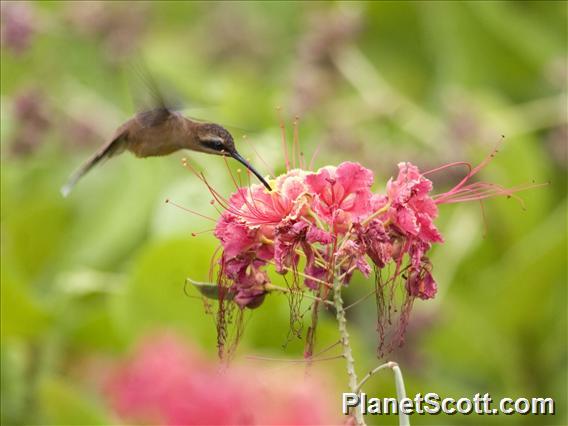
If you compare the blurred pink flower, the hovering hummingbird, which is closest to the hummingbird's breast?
the hovering hummingbird

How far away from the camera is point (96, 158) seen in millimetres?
1700

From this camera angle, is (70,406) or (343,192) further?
(70,406)

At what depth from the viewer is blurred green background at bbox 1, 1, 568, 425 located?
217 cm

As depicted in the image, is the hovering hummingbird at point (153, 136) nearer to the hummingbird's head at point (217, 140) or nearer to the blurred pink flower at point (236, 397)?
the hummingbird's head at point (217, 140)

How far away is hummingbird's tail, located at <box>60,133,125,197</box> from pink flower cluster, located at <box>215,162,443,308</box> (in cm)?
53

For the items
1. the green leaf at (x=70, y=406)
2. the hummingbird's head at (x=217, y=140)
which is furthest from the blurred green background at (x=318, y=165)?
the hummingbird's head at (x=217, y=140)

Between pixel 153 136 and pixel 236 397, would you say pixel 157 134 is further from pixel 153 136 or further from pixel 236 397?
pixel 236 397

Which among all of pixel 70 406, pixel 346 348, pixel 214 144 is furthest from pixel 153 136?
pixel 346 348

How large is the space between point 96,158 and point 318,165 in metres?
0.70

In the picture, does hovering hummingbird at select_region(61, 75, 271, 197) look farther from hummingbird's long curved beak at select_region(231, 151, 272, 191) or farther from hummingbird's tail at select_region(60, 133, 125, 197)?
hummingbird's long curved beak at select_region(231, 151, 272, 191)

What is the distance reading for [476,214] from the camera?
2.64 m

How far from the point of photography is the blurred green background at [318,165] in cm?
217

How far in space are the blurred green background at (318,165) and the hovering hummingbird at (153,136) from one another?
0.31 m

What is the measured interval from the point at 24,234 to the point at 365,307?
2.79 ft
